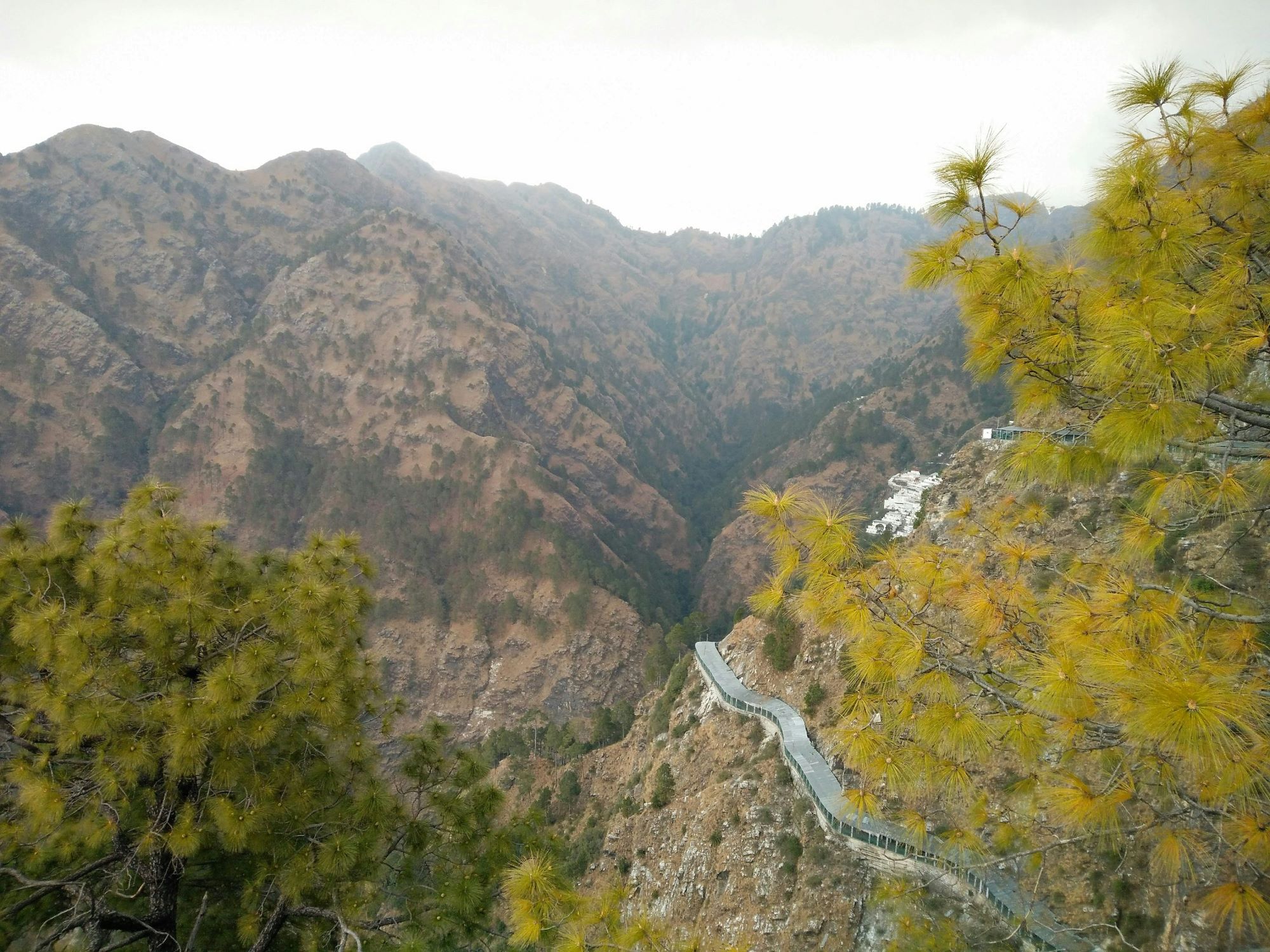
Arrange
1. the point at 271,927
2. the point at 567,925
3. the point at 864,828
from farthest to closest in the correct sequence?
the point at 864,828 < the point at 271,927 < the point at 567,925

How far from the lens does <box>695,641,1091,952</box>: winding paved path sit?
17.1 ft

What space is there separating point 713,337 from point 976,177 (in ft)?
480

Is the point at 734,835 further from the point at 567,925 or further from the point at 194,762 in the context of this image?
the point at 194,762

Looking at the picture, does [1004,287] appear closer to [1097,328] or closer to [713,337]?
[1097,328]

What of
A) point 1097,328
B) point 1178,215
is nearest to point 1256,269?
point 1178,215

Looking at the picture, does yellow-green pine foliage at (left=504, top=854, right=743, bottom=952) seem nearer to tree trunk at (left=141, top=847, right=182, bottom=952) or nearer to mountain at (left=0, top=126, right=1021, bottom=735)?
tree trunk at (left=141, top=847, right=182, bottom=952)

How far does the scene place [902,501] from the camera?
5675 cm

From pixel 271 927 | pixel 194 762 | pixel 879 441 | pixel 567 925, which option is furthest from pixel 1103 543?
pixel 879 441

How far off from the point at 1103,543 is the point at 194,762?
7.45m

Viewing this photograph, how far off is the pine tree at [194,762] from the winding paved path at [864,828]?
4.48m

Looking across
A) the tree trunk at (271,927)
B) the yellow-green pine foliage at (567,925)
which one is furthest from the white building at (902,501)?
the tree trunk at (271,927)

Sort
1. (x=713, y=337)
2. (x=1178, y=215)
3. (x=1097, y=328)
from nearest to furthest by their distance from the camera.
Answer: (x=1097, y=328)
(x=1178, y=215)
(x=713, y=337)

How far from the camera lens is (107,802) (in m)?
5.04

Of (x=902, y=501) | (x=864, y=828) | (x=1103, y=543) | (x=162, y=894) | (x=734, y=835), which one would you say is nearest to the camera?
(x=1103, y=543)
